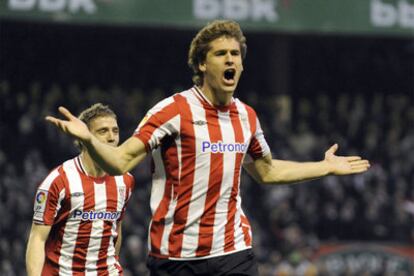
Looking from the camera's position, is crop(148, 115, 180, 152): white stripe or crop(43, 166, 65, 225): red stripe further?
crop(43, 166, 65, 225): red stripe

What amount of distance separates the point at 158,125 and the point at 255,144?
2.25 ft

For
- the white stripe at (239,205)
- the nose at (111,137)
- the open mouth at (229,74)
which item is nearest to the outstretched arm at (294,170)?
the white stripe at (239,205)

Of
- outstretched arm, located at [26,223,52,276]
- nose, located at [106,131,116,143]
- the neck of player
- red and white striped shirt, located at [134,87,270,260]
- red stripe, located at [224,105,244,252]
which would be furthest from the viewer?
the neck of player

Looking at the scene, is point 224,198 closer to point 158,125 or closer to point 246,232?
point 246,232

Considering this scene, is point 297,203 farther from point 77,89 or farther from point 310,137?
point 77,89

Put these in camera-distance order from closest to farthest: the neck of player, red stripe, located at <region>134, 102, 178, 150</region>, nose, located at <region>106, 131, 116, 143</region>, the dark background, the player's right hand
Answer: the player's right hand → red stripe, located at <region>134, 102, 178, 150</region> → nose, located at <region>106, 131, 116, 143</region> → the neck of player → the dark background

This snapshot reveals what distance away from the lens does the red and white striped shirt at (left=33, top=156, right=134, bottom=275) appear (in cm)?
682

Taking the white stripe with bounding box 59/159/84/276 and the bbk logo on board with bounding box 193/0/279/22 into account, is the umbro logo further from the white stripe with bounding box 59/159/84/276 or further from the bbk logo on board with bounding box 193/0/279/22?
the bbk logo on board with bounding box 193/0/279/22

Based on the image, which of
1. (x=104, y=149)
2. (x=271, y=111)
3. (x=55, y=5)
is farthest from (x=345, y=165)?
(x=271, y=111)

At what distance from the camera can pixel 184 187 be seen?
5.51 meters

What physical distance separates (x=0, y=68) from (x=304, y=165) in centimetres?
1541

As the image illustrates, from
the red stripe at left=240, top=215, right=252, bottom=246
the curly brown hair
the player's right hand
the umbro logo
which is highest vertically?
the curly brown hair

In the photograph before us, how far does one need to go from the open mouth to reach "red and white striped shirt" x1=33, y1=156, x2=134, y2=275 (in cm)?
166

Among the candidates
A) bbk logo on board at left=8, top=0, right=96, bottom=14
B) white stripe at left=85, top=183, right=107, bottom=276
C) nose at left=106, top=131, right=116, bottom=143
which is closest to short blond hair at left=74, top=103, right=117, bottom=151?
nose at left=106, top=131, right=116, bottom=143
